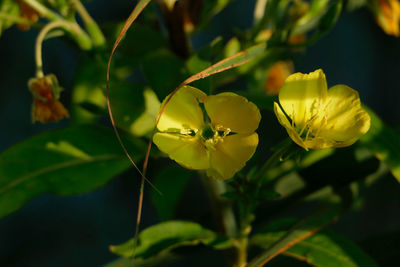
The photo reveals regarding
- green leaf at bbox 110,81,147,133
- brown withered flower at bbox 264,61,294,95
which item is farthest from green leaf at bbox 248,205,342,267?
brown withered flower at bbox 264,61,294,95

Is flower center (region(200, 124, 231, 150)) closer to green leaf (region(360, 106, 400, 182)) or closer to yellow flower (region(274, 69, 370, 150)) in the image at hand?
yellow flower (region(274, 69, 370, 150))

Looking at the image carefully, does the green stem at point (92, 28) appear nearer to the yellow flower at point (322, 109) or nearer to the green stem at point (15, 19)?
the green stem at point (15, 19)

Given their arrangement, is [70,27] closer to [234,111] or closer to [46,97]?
[46,97]

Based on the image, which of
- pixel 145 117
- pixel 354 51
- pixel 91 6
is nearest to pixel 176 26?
pixel 145 117

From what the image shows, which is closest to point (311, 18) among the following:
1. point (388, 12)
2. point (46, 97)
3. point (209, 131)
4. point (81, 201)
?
point (388, 12)

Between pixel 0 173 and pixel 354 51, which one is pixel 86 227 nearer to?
pixel 0 173

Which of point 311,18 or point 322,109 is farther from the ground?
point 311,18
